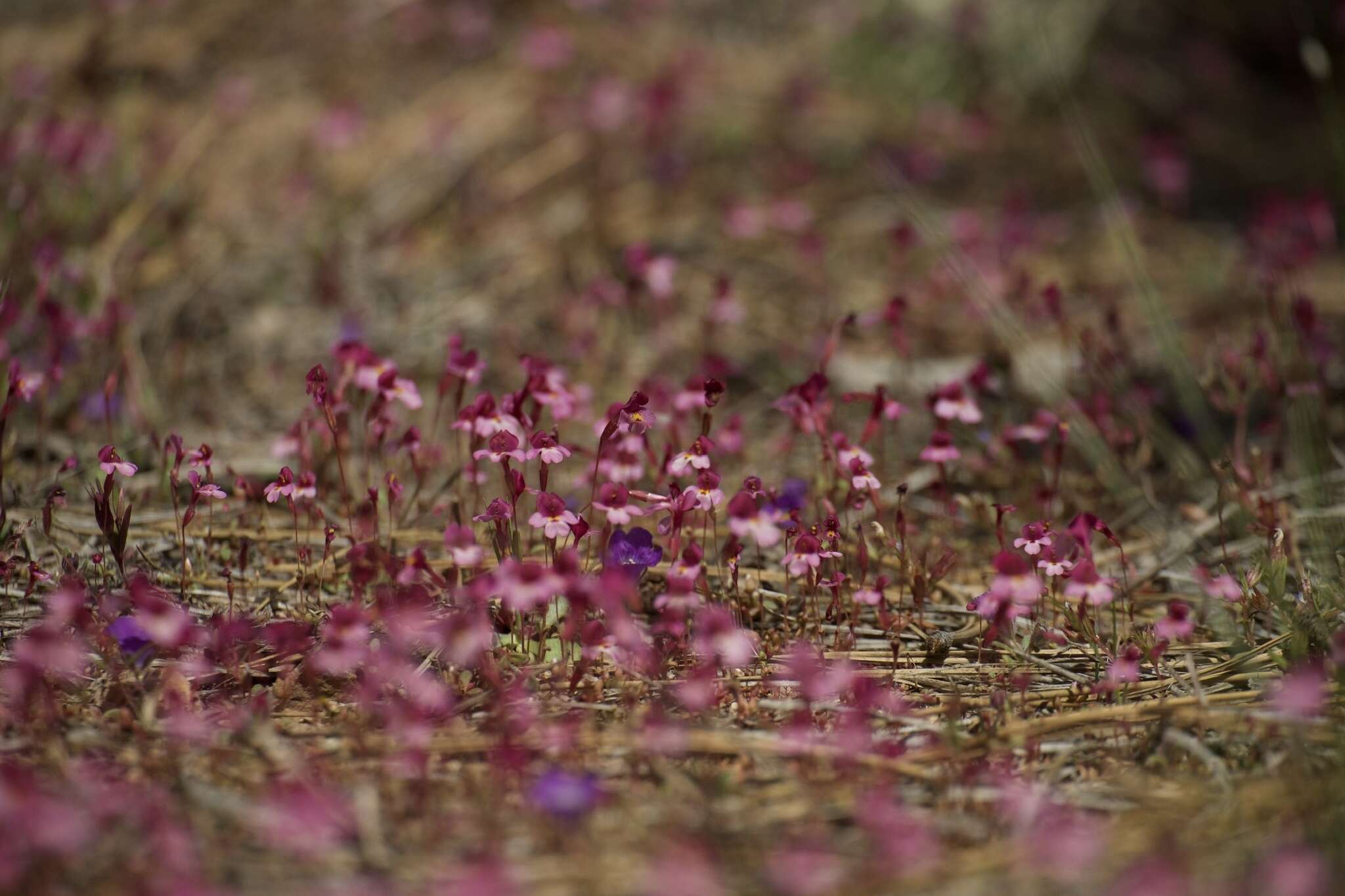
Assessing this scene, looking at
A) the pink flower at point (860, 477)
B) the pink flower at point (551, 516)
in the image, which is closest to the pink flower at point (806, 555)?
the pink flower at point (860, 477)

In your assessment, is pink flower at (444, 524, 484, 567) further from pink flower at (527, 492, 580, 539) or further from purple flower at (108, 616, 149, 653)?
purple flower at (108, 616, 149, 653)

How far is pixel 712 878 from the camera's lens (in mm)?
1410

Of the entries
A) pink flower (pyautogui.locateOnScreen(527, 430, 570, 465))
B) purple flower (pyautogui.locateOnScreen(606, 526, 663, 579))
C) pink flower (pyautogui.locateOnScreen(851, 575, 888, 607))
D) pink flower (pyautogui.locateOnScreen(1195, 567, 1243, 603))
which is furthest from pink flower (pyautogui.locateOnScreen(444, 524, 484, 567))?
pink flower (pyautogui.locateOnScreen(1195, 567, 1243, 603))

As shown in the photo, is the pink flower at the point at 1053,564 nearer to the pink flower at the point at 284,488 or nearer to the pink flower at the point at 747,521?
the pink flower at the point at 747,521

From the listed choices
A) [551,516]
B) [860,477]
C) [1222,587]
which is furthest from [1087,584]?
[551,516]

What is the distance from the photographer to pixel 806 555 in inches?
79.6

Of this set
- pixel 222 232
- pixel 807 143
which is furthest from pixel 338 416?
pixel 807 143

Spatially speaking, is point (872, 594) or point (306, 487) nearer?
point (872, 594)

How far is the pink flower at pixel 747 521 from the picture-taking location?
199cm

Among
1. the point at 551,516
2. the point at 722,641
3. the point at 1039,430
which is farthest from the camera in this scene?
the point at 1039,430

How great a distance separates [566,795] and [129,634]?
81cm

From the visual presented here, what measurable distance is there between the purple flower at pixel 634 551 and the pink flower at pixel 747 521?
0.69ft

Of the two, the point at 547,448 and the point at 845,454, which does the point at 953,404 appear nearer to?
the point at 845,454

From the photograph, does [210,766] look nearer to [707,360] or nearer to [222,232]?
[707,360]
